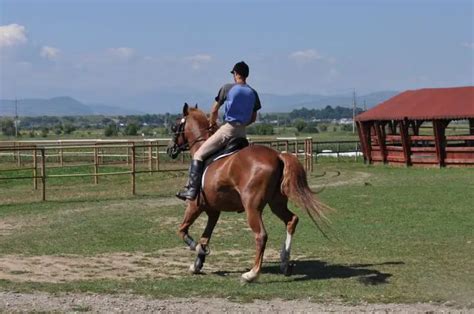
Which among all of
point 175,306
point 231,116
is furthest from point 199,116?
point 175,306

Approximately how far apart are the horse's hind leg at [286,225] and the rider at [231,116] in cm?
92

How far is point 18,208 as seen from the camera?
1719cm

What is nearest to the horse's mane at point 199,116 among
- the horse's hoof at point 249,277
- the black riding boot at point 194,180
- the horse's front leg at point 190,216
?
the black riding boot at point 194,180

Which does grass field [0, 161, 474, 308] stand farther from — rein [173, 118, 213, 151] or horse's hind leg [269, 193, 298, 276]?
rein [173, 118, 213, 151]

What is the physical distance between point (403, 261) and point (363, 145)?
2476 centimetres

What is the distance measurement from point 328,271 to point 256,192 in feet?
4.85

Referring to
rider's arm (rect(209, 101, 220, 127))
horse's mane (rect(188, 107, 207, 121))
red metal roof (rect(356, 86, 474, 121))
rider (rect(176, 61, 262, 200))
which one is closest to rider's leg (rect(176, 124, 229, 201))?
rider (rect(176, 61, 262, 200))

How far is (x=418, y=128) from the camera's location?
33.3m

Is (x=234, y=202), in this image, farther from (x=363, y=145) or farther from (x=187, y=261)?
Answer: (x=363, y=145)

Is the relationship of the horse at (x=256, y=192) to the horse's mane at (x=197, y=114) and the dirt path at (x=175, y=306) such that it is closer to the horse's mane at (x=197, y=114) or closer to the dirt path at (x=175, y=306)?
the horse's mane at (x=197, y=114)

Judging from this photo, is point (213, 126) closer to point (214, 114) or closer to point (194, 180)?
point (214, 114)

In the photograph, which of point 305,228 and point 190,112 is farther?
point 305,228

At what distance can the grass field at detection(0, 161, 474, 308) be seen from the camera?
8.30 metres

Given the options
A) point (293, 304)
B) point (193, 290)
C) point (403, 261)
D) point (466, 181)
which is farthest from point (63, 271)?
point (466, 181)
